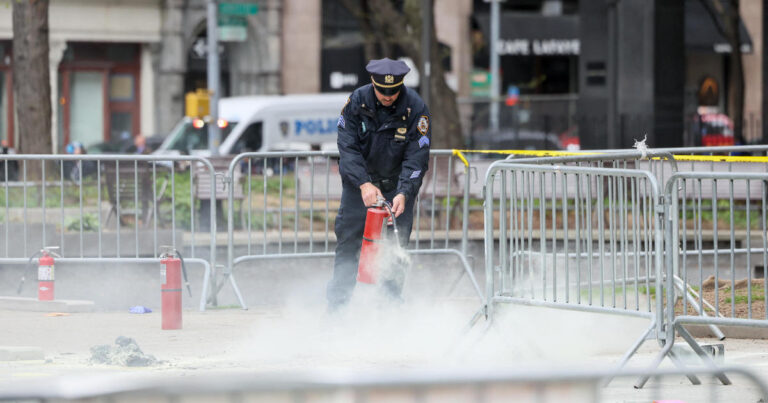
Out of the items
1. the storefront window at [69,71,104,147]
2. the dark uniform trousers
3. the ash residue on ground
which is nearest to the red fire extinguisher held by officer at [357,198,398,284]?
the dark uniform trousers

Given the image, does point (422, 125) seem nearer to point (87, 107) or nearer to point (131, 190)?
point (131, 190)

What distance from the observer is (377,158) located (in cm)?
822

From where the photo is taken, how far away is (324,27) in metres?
37.7

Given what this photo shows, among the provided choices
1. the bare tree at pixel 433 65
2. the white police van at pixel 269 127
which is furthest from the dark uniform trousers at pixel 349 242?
the white police van at pixel 269 127

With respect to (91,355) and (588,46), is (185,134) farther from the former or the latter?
(91,355)

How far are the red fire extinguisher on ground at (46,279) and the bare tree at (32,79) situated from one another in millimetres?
8305

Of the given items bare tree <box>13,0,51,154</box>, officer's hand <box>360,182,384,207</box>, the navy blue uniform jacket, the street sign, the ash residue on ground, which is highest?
the street sign

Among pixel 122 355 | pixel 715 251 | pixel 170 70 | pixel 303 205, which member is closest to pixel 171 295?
pixel 122 355

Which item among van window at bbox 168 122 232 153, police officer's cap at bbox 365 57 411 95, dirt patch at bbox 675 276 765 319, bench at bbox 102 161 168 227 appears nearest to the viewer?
dirt patch at bbox 675 276 765 319

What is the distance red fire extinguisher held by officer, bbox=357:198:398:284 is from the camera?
26.0ft

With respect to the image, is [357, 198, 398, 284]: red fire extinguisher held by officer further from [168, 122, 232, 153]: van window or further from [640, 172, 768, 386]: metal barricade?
[168, 122, 232, 153]: van window

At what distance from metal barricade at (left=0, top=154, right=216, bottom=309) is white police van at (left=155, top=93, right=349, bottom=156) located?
10.9 m

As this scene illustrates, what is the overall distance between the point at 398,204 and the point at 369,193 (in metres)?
0.18

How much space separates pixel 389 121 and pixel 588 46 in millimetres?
16538
